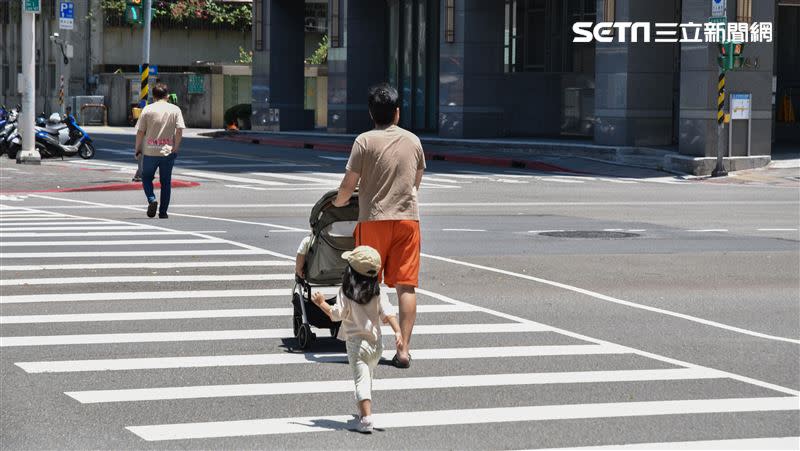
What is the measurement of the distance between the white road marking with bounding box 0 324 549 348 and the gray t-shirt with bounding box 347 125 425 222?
193cm

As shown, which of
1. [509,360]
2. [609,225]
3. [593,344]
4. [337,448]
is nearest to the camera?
[337,448]

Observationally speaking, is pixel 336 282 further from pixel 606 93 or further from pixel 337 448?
pixel 606 93

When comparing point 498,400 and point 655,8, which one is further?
point 655,8

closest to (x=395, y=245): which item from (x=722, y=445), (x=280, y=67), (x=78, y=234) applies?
(x=722, y=445)

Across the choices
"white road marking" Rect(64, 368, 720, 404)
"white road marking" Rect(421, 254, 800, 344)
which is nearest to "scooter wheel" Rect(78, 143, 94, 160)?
"white road marking" Rect(421, 254, 800, 344)

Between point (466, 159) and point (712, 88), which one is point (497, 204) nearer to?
point (712, 88)

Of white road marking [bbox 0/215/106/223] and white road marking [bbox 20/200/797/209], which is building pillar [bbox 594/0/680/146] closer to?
white road marking [bbox 20/200/797/209]

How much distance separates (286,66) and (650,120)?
894 inches

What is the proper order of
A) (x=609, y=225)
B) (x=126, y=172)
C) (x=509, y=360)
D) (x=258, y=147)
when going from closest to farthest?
(x=509, y=360) < (x=609, y=225) < (x=126, y=172) < (x=258, y=147)

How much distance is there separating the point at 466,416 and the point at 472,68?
3910 cm

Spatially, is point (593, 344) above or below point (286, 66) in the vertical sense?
below

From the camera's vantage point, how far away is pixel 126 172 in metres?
34.7

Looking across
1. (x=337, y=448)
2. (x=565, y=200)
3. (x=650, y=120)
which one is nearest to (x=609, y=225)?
(x=565, y=200)

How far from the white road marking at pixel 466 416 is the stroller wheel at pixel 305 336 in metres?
2.28
